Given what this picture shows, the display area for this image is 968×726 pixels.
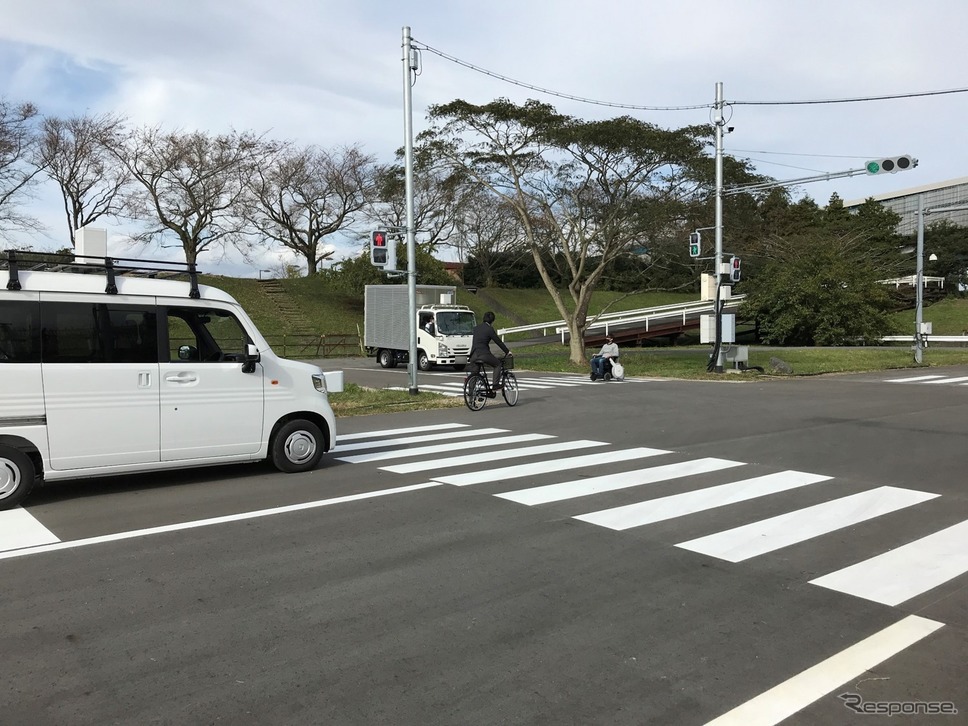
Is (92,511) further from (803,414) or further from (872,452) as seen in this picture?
(803,414)

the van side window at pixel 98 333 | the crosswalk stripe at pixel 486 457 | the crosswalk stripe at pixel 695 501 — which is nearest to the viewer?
the crosswalk stripe at pixel 695 501

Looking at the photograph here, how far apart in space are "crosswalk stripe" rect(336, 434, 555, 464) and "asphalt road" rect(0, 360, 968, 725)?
0.34 metres

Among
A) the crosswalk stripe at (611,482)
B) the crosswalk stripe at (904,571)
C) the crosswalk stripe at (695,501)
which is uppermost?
the crosswalk stripe at (611,482)

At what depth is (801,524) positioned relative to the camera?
6285mm

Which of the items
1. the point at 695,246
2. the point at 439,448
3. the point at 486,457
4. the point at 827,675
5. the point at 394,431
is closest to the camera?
the point at 827,675

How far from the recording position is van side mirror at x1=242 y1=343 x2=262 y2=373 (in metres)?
8.05

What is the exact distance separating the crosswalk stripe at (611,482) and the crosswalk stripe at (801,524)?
50.4 inches

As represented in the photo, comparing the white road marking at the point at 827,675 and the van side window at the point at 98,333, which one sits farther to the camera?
the van side window at the point at 98,333

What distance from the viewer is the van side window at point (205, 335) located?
7801 mm

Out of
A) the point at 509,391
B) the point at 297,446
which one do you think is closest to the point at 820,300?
the point at 509,391

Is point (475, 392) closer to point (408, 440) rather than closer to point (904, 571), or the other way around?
point (408, 440)

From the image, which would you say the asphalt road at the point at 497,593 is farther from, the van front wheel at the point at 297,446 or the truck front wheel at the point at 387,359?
the truck front wheel at the point at 387,359

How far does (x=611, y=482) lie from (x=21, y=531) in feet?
18.4

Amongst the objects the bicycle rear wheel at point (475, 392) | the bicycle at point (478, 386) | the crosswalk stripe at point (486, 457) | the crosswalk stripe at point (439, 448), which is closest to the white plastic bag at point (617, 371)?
the bicycle at point (478, 386)
